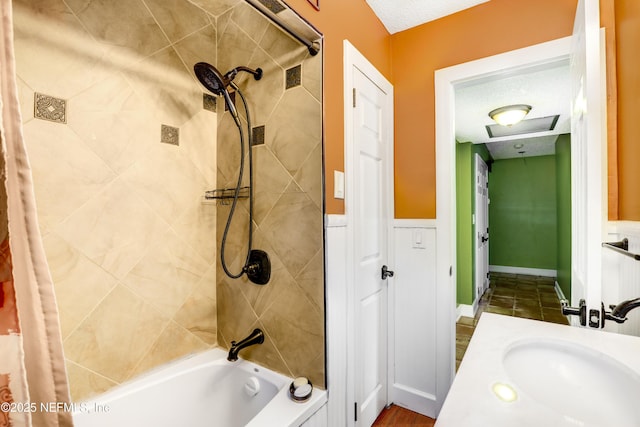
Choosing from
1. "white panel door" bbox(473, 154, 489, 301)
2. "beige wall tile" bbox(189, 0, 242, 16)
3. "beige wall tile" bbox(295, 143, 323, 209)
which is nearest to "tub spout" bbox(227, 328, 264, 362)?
"beige wall tile" bbox(295, 143, 323, 209)

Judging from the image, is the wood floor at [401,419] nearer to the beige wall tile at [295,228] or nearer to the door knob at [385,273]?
the door knob at [385,273]

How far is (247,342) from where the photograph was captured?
4.81 feet

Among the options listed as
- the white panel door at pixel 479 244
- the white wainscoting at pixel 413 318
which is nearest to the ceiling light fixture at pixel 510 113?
the white panel door at pixel 479 244

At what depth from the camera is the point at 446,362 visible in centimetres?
175

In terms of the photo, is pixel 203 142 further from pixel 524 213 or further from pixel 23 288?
pixel 524 213

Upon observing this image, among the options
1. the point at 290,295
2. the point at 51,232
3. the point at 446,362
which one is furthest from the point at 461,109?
the point at 51,232

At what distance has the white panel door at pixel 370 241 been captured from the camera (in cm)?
154

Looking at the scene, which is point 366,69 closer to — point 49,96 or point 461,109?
point 49,96

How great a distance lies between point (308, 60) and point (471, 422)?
1.40 meters

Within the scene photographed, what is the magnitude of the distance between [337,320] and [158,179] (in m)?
1.13

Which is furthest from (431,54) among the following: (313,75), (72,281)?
(72,281)

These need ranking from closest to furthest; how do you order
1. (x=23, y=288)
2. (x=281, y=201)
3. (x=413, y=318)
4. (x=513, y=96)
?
(x=23, y=288), (x=281, y=201), (x=413, y=318), (x=513, y=96)

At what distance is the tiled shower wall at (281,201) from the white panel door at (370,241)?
0.27 m

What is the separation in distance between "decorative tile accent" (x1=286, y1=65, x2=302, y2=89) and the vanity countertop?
4.20ft
